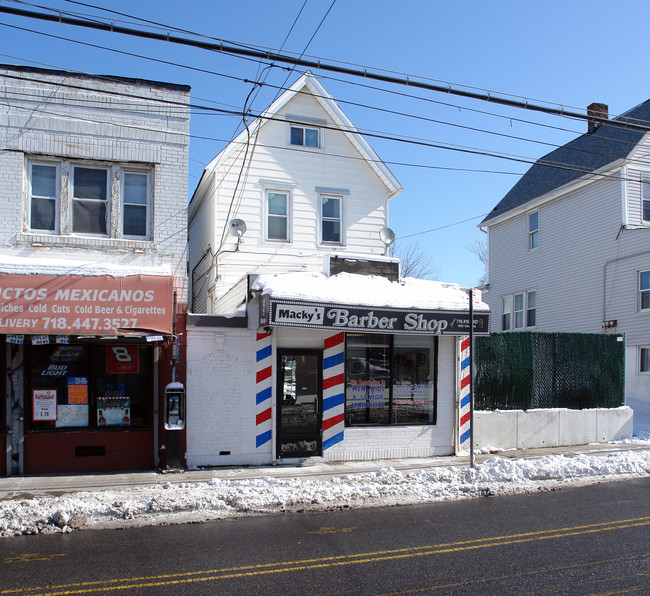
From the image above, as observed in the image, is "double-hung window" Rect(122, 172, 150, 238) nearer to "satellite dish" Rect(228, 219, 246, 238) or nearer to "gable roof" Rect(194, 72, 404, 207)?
"satellite dish" Rect(228, 219, 246, 238)

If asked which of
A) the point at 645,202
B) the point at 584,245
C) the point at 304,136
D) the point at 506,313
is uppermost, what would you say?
the point at 304,136

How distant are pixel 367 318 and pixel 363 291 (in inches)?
28.4

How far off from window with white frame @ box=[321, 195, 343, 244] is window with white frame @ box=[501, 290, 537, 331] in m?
12.9

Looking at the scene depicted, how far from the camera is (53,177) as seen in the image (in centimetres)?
1153

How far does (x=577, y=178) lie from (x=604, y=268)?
3.63m

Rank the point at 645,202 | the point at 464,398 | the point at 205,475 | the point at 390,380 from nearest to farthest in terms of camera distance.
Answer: the point at 205,475
the point at 390,380
the point at 464,398
the point at 645,202

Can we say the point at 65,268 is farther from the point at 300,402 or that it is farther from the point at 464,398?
the point at 464,398

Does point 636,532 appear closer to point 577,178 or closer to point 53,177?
point 53,177

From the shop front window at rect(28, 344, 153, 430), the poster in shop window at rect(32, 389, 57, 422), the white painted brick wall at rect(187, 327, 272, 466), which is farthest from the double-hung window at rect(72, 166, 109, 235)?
the poster in shop window at rect(32, 389, 57, 422)

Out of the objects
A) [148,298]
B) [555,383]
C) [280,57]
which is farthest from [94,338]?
[555,383]

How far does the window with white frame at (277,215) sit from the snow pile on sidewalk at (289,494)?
7.36 metres

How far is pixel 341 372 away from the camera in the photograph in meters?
12.3

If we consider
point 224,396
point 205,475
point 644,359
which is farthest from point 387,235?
point 644,359

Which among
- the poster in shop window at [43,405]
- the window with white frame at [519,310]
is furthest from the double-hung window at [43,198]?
the window with white frame at [519,310]
